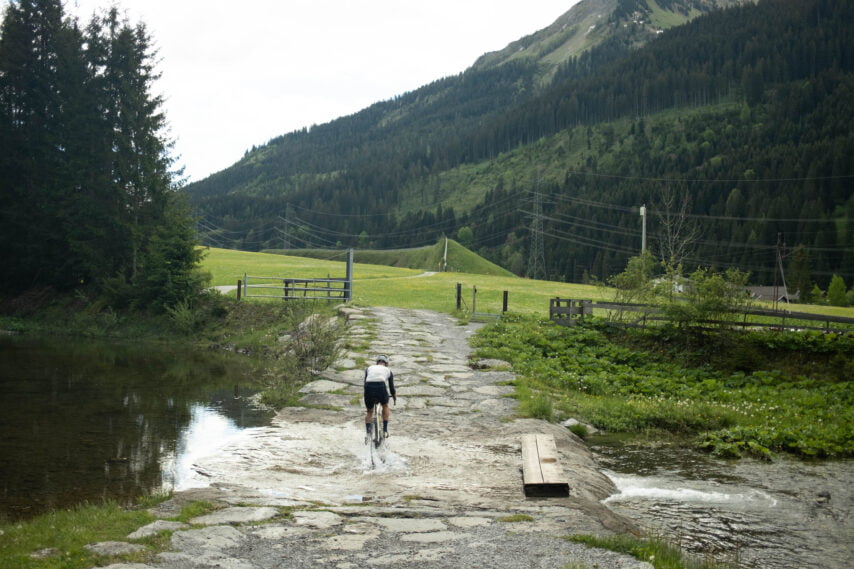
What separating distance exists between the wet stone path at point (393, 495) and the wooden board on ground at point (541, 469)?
0.16 metres

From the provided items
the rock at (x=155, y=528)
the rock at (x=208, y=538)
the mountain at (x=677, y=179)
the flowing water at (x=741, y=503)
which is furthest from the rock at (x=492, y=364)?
the mountain at (x=677, y=179)

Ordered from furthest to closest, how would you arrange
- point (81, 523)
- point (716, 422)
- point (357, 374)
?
point (357, 374)
point (716, 422)
point (81, 523)

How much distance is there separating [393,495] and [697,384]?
11.0 m

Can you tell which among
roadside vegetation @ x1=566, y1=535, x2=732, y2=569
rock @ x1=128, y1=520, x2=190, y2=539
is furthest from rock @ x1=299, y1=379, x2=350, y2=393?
roadside vegetation @ x1=566, y1=535, x2=732, y2=569

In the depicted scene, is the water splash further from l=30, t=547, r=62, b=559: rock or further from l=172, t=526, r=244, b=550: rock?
l=30, t=547, r=62, b=559: rock

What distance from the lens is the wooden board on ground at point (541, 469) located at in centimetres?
797

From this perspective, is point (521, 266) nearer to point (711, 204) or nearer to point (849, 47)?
point (711, 204)

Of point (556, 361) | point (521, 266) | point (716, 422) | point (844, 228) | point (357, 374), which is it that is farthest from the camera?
point (521, 266)

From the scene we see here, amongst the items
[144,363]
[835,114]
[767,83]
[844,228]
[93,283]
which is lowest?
[144,363]

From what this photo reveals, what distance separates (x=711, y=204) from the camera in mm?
123000

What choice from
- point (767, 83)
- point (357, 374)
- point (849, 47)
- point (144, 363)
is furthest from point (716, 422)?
point (849, 47)

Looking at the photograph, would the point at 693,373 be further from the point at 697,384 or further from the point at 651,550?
the point at 651,550

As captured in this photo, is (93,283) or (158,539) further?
(93,283)

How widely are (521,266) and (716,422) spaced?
119 m
